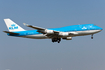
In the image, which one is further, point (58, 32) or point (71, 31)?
point (71, 31)

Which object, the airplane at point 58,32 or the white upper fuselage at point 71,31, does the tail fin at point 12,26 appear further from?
the white upper fuselage at point 71,31

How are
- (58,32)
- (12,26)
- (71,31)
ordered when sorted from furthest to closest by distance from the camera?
(12,26), (71,31), (58,32)

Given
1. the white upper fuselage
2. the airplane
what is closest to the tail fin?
the airplane

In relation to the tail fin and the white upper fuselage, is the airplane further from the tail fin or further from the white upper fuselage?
Result: the tail fin

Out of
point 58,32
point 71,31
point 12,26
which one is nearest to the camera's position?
point 58,32

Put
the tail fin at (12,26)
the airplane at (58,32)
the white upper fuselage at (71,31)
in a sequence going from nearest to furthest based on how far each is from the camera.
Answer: the airplane at (58,32), the white upper fuselage at (71,31), the tail fin at (12,26)

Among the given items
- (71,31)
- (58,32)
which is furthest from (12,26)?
(71,31)

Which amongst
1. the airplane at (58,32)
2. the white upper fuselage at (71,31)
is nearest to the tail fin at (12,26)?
the airplane at (58,32)

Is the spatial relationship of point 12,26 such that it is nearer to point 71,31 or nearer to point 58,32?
point 58,32

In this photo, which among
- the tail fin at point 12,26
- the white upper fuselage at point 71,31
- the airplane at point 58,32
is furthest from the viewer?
the tail fin at point 12,26

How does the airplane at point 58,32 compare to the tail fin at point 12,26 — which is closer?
the airplane at point 58,32

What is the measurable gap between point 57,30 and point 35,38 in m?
8.04

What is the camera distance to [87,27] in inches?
2373

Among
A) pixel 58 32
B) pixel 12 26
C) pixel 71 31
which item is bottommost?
pixel 58 32
